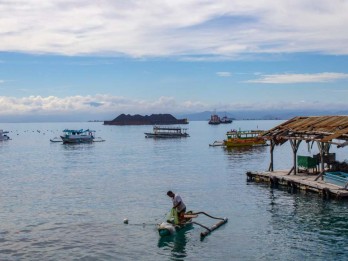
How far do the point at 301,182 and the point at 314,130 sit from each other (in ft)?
11.7

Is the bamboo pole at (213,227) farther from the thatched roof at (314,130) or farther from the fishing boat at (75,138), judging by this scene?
the fishing boat at (75,138)

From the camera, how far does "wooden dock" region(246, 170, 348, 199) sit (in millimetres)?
28758

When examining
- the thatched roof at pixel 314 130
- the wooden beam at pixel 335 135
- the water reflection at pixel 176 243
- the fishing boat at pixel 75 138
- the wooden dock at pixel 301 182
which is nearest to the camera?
the water reflection at pixel 176 243

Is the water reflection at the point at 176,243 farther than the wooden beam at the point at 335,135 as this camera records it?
No

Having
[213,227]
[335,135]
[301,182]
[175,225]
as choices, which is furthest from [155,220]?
[335,135]

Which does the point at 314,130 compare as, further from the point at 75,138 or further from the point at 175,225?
the point at 75,138

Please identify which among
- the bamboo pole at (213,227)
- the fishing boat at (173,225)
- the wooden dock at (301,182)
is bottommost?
the bamboo pole at (213,227)

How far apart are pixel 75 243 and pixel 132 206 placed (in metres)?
8.75

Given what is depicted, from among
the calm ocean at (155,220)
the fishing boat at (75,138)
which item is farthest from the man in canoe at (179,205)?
the fishing boat at (75,138)

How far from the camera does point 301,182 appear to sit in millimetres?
32344

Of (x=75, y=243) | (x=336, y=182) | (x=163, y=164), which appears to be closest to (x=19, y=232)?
(x=75, y=243)

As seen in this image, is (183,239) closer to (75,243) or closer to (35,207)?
(75,243)

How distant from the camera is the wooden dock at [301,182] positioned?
28758mm

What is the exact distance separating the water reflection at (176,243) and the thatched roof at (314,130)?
1073cm
